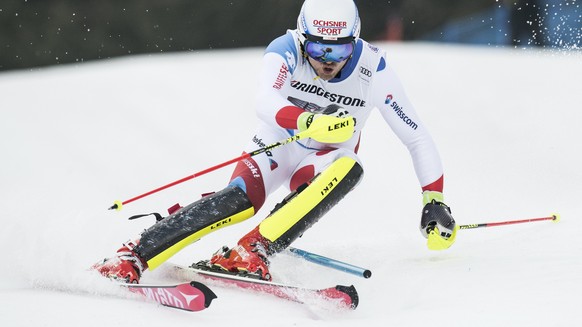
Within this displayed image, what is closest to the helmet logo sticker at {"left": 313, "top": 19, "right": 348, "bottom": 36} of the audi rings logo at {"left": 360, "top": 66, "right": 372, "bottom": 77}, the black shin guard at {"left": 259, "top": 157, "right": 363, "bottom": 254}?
the audi rings logo at {"left": 360, "top": 66, "right": 372, "bottom": 77}

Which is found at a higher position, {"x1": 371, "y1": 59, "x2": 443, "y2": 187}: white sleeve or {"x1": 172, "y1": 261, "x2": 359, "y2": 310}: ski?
{"x1": 371, "y1": 59, "x2": 443, "y2": 187}: white sleeve

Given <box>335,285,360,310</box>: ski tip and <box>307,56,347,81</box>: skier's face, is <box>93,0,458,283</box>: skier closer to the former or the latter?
<box>307,56,347,81</box>: skier's face

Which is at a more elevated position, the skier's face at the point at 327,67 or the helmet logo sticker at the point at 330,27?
the helmet logo sticker at the point at 330,27

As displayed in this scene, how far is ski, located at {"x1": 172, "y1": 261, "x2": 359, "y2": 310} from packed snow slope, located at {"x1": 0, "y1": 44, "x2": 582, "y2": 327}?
4 centimetres

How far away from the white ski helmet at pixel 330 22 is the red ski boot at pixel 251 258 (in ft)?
3.13

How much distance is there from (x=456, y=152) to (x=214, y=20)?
13.7 metres

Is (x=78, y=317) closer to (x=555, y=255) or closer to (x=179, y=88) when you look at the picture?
(x=555, y=255)

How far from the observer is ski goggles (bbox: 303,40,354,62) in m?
4.21

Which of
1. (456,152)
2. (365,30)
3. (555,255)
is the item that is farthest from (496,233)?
(365,30)

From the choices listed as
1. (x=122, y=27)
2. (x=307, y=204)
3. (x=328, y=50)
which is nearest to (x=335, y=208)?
(x=328, y=50)

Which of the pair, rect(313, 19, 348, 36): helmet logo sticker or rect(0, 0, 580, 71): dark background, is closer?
rect(313, 19, 348, 36): helmet logo sticker

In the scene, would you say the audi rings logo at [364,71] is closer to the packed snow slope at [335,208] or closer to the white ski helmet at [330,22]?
the white ski helmet at [330,22]

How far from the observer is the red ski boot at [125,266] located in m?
3.73

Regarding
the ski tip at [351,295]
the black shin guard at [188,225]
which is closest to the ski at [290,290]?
the ski tip at [351,295]
